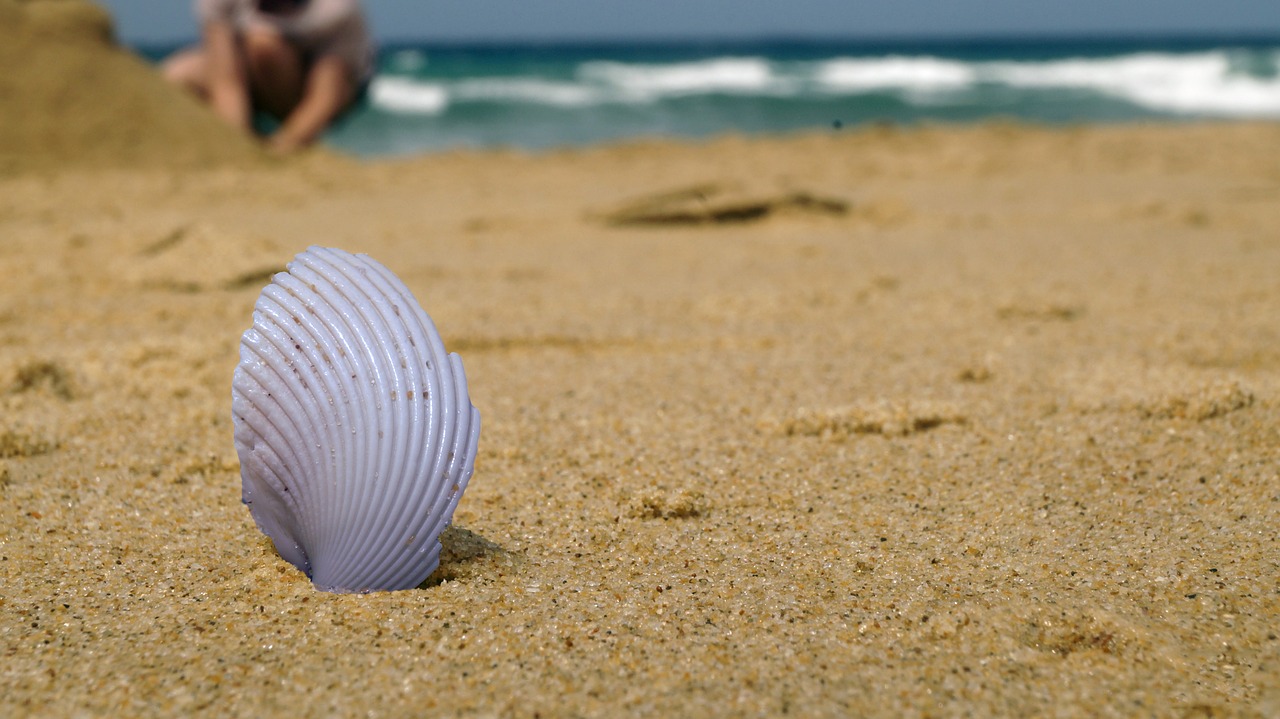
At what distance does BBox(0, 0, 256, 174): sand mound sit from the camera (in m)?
6.50

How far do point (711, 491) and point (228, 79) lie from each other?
23.1 ft

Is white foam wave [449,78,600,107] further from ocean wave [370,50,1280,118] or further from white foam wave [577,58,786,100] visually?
white foam wave [577,58,786,100]

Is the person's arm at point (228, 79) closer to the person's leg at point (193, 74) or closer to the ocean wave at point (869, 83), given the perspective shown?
the person's leg at point (193, 74)

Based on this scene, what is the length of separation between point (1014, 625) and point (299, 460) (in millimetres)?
1041

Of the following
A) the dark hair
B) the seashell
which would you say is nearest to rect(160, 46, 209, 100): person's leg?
the dark hair

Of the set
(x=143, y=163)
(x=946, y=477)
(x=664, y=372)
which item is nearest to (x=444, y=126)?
(x=143, y=163)

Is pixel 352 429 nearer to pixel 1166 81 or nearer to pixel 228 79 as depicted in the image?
pixel 228 79

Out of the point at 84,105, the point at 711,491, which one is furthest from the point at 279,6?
the point at 711,491

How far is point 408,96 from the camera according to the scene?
1811 centimetres

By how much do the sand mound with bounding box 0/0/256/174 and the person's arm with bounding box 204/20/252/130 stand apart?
18.6 inches

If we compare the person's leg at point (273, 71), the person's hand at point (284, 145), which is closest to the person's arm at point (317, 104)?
the person's hand at point (284, 145)

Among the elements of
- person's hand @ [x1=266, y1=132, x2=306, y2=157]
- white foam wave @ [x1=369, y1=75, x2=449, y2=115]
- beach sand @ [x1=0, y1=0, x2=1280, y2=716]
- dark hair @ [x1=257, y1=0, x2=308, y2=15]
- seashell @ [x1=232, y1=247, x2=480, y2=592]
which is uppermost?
dark hair @ [x1=257, y1=0, x2=308, y2=15]

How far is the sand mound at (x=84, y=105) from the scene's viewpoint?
6.50 m

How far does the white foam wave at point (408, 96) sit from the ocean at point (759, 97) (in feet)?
0.12
